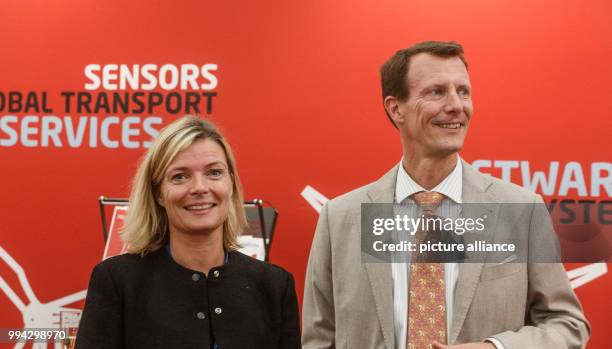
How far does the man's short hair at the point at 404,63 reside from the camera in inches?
92.7

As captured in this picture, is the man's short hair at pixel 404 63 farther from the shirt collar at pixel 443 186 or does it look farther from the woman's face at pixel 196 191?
the woman's face at pixel 196 191

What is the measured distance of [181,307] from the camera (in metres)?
1.93

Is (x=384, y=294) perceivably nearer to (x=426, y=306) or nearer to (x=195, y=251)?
(x=426, y=306)

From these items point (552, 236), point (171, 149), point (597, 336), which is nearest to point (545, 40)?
point (597, 336)

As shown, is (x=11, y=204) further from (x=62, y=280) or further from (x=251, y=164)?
(x=251, y=164)

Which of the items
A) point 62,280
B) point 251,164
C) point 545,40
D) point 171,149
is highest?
point 545,40

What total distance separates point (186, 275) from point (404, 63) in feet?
3.12

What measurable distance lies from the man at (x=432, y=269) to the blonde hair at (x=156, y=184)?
1.25 feet

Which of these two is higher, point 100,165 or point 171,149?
point 100,165

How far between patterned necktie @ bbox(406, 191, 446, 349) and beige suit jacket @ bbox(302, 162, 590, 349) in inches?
1.6

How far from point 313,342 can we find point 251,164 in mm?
1846

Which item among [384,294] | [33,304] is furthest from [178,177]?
[33,304]

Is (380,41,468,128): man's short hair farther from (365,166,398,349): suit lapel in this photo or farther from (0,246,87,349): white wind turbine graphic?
(0,246,87,349): white wind turbine graphic

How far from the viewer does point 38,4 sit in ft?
13.9
